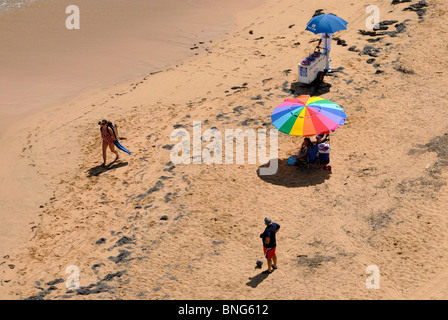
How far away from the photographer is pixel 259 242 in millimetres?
14289

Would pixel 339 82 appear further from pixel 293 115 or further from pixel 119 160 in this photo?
pixel 119 160

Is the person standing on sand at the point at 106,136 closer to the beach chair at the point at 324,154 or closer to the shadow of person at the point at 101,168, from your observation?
the shadow of person at the point at 101,168

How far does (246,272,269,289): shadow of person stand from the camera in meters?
12.9

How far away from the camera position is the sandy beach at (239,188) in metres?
13.3

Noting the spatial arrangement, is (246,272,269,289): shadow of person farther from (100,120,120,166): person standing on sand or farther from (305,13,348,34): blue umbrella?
(305,13,348,34): blue umbrella

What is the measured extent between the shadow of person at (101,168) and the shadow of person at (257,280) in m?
6.82

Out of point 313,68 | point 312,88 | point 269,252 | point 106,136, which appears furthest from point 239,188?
point 313,68

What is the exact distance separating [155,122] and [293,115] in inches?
235

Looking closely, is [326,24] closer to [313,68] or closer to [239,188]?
[313,68]

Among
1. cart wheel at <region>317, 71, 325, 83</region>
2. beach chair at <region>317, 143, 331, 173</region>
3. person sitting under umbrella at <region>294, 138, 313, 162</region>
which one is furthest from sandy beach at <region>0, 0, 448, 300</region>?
person sitting under umbrella at <region>294, 138, 313, 162</region>

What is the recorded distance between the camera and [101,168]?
722 inches

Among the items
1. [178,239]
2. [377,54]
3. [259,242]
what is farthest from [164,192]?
[377,54]

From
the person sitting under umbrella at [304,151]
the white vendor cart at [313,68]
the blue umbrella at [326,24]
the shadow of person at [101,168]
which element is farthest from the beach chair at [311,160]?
the shadow of person at [101,168]

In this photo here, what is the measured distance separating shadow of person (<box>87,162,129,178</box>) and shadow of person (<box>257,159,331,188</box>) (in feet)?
14.8
